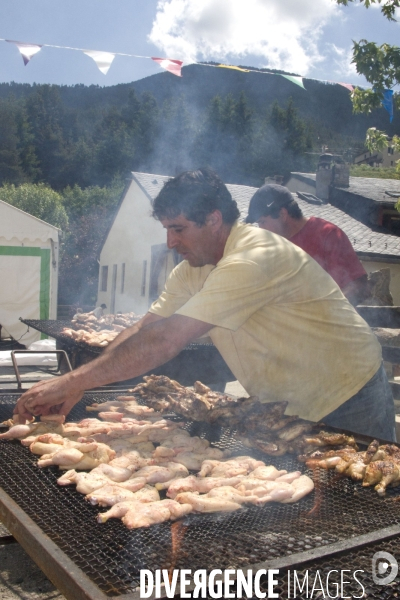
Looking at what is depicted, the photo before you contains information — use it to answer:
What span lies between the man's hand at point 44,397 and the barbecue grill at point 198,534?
1.35 ft

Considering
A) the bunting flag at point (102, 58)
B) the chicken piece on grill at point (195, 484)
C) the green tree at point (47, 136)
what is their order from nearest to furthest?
the chicken piece on grill at point (195, 484) < the bunting flag at point (102, 58) < the green tree at point (47, 136)

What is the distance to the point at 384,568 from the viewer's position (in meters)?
1.50

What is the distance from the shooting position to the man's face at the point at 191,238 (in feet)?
9.35

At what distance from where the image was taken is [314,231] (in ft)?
14.3

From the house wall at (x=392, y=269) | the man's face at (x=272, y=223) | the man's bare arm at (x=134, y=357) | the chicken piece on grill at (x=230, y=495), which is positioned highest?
the man's face at (x=272, y=223)

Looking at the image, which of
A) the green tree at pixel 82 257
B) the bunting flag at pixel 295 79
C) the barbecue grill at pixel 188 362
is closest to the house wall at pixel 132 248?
the green tree at pixel 82 257

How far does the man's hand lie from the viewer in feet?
8.41

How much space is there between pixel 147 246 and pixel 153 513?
65.0ft

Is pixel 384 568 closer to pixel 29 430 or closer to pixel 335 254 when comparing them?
pixel 29 430

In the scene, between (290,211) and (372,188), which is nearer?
(290,211)

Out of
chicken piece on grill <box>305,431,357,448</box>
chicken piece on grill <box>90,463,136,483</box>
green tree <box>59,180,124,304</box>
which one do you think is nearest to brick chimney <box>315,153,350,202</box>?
green tree <box>59,180,124,304</box>

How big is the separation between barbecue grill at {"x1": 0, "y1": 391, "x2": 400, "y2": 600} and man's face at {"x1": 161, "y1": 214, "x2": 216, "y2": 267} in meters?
1.29

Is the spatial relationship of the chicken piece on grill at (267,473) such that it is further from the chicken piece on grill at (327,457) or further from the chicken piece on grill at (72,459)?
the chicken piece on grill at (72,459)

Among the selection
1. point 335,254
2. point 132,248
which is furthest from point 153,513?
point 132,248
